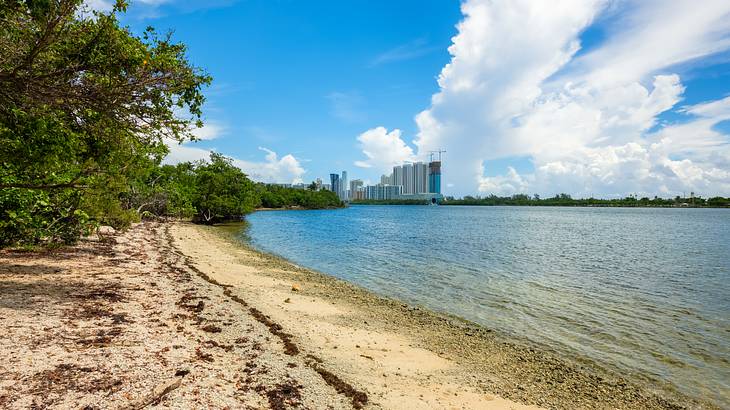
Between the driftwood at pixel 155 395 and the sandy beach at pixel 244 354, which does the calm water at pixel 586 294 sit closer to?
the sandy beach at pixel 244 354

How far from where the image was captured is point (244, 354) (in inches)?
309

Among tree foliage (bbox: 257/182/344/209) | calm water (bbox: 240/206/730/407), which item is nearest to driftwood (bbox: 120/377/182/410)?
calm water (bbox: 240/206/730/407)

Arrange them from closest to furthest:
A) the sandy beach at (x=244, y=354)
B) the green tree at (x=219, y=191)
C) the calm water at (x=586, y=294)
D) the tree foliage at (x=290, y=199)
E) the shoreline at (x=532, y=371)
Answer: the sandy beach at (x=244, y=354)
the shoreline at (x=532, y=371)
the calm water at (x=586, y=294)
the green tree at (x=219, y=191)
the tree foliage at (x=290, y=199)

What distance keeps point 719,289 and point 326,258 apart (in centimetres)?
2413

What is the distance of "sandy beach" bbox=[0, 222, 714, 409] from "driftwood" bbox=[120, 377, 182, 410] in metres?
0.02

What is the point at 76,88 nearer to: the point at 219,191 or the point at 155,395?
the point at 155,395

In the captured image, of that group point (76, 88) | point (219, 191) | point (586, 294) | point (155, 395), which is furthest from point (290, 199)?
point (155, 395)

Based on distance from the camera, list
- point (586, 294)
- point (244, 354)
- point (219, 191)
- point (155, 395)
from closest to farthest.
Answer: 1. point (155, 395)
2. point (244, 354)
3. point (586, 294)
4. point (219, 191)

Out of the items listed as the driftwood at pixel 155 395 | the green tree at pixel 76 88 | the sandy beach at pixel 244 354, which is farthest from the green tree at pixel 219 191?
the driftwood at pixel 155 395

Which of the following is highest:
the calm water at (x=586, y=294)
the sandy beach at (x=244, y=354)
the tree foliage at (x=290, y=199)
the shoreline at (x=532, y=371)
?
the tree foliage at (x=290, y=199)

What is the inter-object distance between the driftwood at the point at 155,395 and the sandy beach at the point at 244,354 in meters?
0.02

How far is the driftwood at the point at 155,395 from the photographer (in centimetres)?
516

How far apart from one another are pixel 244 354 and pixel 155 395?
96.0 inches

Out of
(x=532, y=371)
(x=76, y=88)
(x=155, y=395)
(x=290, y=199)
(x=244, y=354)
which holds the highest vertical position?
(x=76, y=88)
